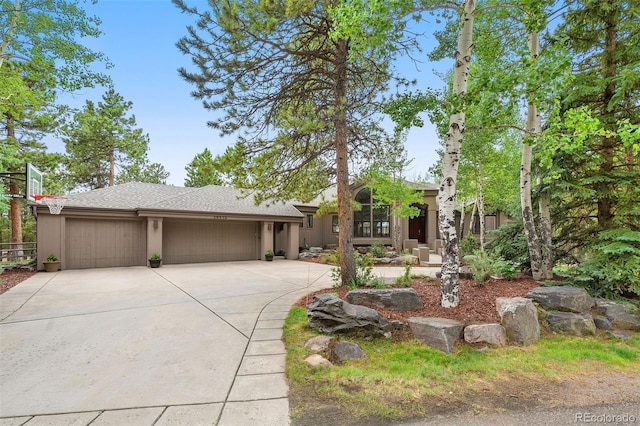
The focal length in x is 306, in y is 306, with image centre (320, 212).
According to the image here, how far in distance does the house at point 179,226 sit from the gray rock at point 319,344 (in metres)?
7.63

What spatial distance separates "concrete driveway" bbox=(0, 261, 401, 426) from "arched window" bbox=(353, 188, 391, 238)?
12009 millimetres

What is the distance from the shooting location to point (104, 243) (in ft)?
40.6

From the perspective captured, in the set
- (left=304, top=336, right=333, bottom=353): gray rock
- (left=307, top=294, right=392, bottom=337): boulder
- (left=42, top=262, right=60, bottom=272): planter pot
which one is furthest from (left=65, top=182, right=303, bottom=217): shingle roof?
(left=304, top=336, right=333, bottom=353): gray rock

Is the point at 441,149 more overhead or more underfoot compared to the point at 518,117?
more underfoot

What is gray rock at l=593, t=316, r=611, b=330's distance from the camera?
15.3ft

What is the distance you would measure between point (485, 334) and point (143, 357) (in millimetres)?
4375

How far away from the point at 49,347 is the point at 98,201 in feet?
33.1

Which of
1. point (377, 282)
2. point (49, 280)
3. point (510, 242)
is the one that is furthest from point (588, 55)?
point (49, 280)

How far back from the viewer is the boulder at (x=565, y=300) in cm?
477

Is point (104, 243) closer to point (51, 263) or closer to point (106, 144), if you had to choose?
point (51, 263)

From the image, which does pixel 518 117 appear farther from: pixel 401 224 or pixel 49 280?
pixel 49 280

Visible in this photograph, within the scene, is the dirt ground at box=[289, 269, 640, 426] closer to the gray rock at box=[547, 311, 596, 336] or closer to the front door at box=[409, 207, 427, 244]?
the gray rock at box=[547, 311, 596, 336]

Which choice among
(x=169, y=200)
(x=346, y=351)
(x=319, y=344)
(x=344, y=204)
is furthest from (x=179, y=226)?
(x=346, y=351)

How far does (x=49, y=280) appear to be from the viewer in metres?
9.18
